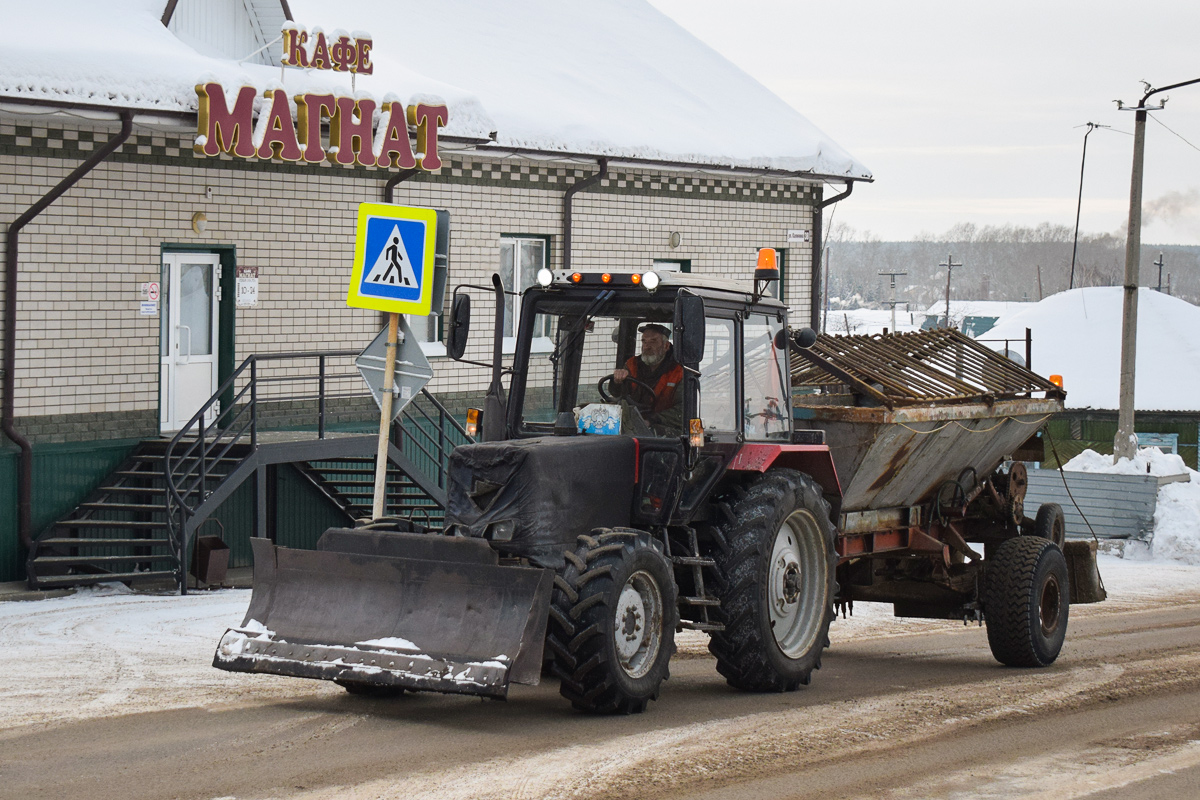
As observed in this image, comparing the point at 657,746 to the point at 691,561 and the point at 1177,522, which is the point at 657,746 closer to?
the point at 691,561

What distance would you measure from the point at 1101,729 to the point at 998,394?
10.9ft

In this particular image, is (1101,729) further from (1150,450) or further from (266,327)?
(1150,450)

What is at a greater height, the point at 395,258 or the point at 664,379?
the point at 395,258

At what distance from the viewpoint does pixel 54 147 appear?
13.7 metres

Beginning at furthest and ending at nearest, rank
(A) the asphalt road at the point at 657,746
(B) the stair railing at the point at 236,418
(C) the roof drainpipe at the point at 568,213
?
(C) the roof drainpipe at the point at 568,213 → (B) the stair railing at the point at 236,418 → (A) the asphalt road at the point at 657,746

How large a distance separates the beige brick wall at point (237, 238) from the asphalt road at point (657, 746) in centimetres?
667

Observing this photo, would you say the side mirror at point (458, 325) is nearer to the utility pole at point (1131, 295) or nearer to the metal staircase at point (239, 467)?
the metal staircase at point (239, 467)

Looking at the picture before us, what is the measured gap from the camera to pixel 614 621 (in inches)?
283

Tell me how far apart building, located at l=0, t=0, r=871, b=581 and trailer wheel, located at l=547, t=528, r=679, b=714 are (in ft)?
23.5

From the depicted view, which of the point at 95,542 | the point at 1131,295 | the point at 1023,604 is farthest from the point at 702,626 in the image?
the point at 1131,295

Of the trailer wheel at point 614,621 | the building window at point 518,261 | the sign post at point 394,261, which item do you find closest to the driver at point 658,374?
the trailer wheel at point 614,621

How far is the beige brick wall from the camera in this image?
542 inches

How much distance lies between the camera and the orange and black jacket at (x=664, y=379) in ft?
27.0

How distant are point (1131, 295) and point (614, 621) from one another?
59.2 ft
